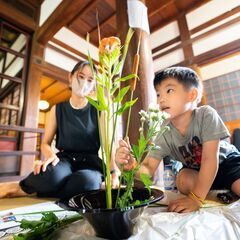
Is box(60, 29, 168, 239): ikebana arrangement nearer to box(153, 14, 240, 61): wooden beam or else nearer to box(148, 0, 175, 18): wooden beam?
box(153, 14, 240, 61): wooden beam

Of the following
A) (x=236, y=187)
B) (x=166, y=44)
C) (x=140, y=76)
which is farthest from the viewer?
(x=166, y=44)

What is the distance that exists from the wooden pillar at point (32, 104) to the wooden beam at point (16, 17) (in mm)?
228

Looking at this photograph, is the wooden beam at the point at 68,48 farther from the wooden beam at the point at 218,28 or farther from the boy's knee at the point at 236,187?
the boy's knee at the point at 236,187

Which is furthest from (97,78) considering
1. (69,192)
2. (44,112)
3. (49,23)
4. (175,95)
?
(44,112)

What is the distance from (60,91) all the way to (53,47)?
1.46 m

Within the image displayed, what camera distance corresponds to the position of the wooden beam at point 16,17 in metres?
2.52

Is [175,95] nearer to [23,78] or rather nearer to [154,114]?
[154,114]

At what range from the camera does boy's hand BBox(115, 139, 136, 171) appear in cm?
50

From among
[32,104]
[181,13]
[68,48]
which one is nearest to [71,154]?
[32,104]

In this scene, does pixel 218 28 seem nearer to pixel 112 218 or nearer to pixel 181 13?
pixel 181 13

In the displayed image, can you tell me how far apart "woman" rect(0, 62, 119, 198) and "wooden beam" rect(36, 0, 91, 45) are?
1546mm

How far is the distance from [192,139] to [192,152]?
0.24 feet

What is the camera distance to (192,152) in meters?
0.92

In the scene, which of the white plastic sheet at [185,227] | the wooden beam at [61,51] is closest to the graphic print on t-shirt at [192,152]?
the white plastic sheet at [185,227]
